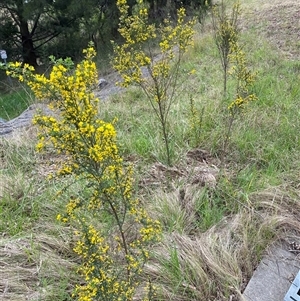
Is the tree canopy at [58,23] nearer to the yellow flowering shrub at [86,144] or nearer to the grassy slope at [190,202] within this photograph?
the grassy slope at [190,202]

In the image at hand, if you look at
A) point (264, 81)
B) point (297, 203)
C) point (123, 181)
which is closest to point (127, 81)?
point (123, 181)

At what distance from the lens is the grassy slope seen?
1.74 m

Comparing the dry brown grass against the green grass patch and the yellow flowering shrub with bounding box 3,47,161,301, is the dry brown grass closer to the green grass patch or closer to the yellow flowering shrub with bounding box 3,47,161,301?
the yellow flowering shrub with bounding box 3,47,161,301

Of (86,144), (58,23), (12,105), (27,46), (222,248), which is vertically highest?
(58,23)

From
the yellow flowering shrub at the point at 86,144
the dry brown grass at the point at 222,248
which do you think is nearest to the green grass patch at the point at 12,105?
the dry brown grass at the point at 222,248

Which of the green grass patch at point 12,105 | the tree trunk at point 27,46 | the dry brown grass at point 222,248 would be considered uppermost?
the tree trunk at point 27,46

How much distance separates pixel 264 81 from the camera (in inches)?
151

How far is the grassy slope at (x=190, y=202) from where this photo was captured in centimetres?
174

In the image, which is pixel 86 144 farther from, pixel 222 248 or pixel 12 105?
pixel 12 105

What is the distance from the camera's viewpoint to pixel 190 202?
220 centimetres

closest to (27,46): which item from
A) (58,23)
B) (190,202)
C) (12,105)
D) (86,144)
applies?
(58,23)

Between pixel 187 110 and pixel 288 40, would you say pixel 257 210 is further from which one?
pixel 288 40

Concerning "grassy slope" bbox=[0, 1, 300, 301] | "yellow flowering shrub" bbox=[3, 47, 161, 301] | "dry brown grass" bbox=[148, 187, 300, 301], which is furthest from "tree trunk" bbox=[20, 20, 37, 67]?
"yellow flowering shrub" bbox=[3, 47, 161, 301]

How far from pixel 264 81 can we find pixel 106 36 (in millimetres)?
5901
